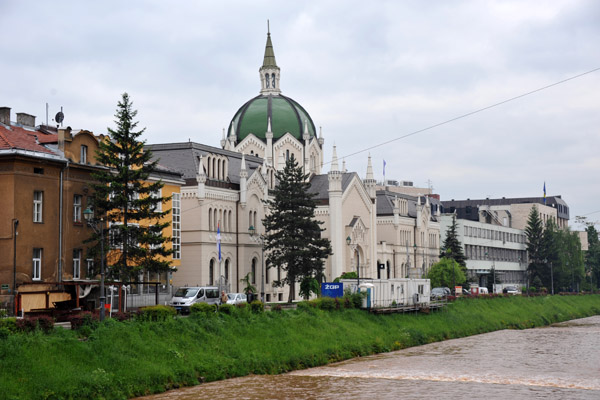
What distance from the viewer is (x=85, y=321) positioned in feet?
115

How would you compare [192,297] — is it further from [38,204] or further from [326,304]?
[38,204]

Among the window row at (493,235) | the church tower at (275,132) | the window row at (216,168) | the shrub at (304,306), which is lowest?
the shrub at (304,306)

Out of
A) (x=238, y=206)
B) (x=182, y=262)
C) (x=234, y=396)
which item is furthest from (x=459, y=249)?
(x=234, y=396)

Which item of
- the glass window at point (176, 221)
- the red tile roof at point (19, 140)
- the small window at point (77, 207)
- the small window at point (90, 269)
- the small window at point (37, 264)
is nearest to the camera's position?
the red tile roof at point (19, 140)

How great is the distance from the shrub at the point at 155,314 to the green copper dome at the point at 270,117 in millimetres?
61359

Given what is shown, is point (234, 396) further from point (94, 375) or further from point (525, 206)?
point (525, 206)

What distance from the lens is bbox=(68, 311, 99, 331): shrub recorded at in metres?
34.7

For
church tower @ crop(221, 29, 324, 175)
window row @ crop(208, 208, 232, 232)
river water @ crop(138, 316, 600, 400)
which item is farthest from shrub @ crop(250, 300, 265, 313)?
church tower @ crop(221, 29, 324, 175)

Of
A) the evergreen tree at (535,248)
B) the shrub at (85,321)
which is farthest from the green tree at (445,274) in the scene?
the shrub at (85,321)

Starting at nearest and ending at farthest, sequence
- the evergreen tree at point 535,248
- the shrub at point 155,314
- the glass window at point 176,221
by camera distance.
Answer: the shrub at point 155,314, the glass window at point 176,221, the evergreen tree at point 535,248

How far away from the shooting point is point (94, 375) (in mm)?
31219

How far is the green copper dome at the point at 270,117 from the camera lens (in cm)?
10056

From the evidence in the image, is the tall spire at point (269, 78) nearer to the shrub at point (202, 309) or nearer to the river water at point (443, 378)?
the river water at point (443, 378)

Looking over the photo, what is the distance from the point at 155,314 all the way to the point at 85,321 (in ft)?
14.7
